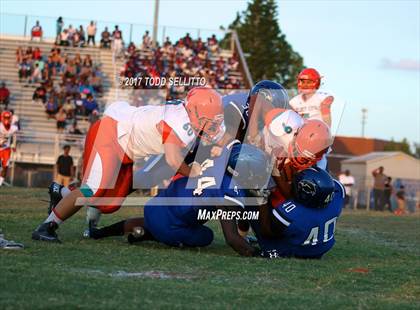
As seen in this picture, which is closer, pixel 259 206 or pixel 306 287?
pixel 306 287

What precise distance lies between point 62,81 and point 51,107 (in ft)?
4.16

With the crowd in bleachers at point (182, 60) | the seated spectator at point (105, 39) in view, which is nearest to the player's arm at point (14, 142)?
the crowd in bleachers at point (182, 60)

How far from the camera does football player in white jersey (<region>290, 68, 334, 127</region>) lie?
831 cm

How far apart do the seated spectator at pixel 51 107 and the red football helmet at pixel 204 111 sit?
19056 millimetres

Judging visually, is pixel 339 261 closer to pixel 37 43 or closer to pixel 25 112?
pixel 25 112

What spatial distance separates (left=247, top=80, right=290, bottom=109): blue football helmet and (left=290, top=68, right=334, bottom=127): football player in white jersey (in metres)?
0.76

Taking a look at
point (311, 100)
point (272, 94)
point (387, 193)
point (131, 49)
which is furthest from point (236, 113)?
point (131, 49)

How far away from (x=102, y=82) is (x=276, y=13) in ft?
121

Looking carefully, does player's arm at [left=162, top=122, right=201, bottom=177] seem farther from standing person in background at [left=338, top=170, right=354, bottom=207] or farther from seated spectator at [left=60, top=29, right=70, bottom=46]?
seated spectator at [left=60, top=29, right=70, bottom=46]

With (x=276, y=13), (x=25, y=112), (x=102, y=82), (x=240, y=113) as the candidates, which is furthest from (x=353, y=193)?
(x=276, y=13)

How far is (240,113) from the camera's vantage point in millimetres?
7270

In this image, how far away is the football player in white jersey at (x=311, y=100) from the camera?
27.3 ft

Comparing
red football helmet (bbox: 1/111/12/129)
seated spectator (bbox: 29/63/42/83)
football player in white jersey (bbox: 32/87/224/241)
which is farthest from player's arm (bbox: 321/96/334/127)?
seated spectator (bbox: 29/63/42/83)

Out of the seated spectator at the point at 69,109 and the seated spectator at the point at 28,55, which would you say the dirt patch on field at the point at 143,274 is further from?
the seated spectator at the point at 28,55
